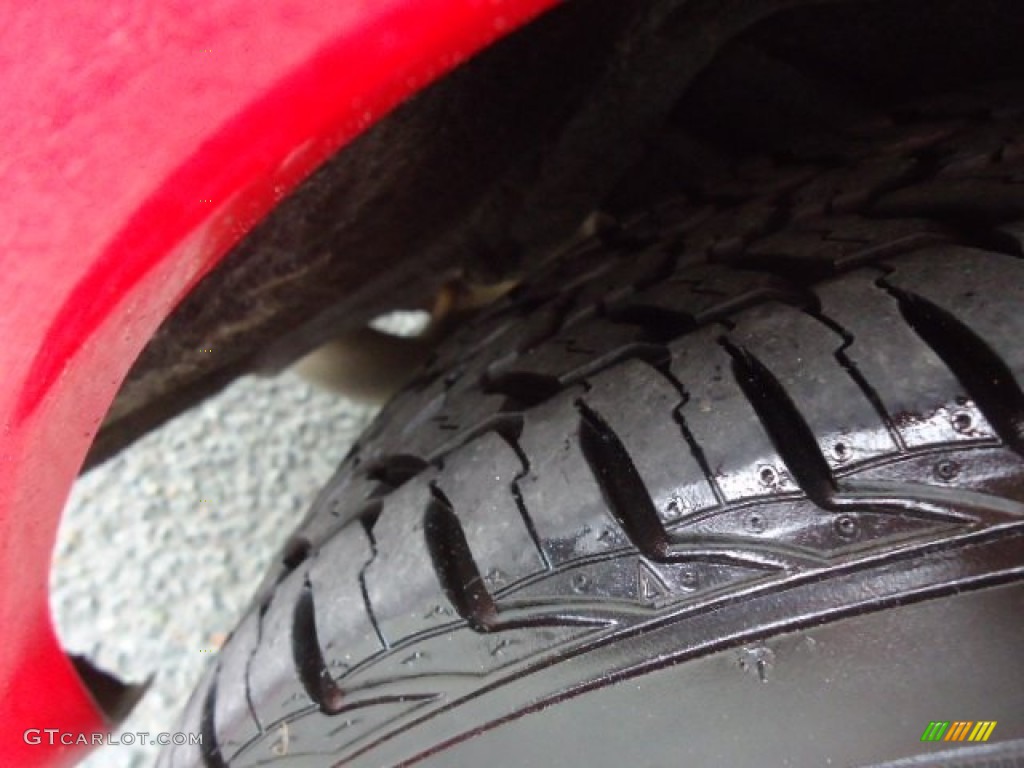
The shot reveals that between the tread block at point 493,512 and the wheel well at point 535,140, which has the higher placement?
the wheel well at point 535,140

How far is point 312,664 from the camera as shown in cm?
70

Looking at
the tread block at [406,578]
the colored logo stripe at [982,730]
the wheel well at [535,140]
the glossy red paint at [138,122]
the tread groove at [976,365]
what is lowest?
the colored logo stripe at [982,730]

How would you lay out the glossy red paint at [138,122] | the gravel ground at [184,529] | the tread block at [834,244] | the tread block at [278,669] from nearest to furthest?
the glossy red paint at [138,122], the tread block at [834,244], the tread block at [278,669], the gravel ground at [184,529]

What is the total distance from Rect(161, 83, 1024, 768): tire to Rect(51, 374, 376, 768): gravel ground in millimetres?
583

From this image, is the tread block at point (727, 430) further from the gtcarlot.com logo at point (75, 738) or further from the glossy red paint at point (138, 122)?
the gtcarlot.com logo at point (75, 738)

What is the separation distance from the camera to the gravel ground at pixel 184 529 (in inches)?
52.1

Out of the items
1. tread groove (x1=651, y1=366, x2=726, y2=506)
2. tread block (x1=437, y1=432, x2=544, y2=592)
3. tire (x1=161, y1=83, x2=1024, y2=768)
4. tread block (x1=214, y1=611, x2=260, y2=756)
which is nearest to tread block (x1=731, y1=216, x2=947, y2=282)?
tire (x1=161, y1=83, x2=1024, y2=768)

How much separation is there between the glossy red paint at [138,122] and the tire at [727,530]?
24cm

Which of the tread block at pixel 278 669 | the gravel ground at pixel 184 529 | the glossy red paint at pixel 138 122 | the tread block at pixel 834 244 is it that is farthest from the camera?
the gravel ground at pixel 184 529

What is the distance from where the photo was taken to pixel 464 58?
52cm

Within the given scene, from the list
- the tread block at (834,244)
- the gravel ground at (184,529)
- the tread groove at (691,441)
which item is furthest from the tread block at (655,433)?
the gravel ground at (184,529)

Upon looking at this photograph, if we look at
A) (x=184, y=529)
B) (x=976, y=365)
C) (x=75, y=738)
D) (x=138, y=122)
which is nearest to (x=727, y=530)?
(x=976, y=365)

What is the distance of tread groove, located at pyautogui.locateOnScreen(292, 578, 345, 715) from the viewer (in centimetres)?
69

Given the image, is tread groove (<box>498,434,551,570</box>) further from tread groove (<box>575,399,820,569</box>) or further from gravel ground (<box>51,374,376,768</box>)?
gravel ground (<box>51,374,376,768</box>)
